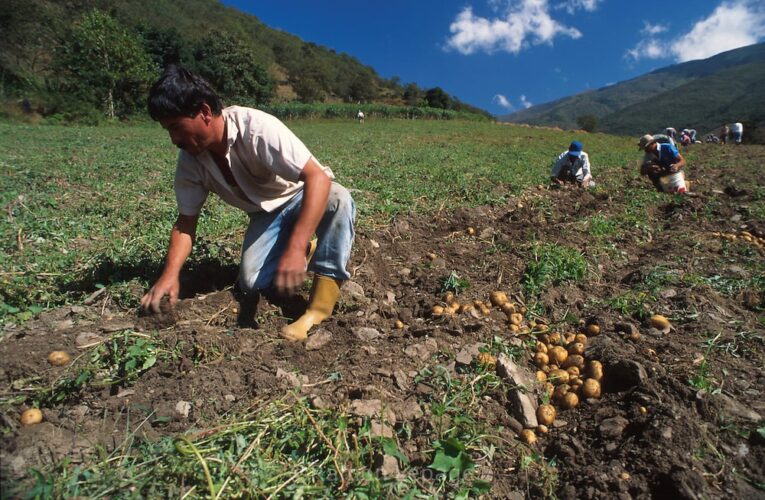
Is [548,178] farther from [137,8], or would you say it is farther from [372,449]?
[137,8]

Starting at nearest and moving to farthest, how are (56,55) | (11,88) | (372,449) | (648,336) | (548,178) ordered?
(372,449)
(648,336)
(548,178)
(11,88)
(56,55)

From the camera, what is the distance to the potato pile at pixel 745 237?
3.88 m

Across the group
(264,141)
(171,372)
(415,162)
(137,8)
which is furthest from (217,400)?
(137,8)

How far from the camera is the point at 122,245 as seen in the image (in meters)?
3.43

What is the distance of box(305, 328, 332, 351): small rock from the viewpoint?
2.24 meters

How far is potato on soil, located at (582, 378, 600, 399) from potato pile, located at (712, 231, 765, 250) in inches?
118

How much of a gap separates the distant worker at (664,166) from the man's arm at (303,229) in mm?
6526

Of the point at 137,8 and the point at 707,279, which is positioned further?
the point at 137,8

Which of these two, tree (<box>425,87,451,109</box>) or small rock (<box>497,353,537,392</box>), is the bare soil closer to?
small rock (<box>497,353,537,392</box>)

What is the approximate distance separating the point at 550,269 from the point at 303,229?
194 centimetres

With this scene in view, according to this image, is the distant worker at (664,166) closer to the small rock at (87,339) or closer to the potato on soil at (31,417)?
the small rock at (87,339)

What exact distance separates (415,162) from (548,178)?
10.0 feet

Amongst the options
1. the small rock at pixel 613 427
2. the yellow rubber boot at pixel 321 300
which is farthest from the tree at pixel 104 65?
the small rock at pixel 613 427

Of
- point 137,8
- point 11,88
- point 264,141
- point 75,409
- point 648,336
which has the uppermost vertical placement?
point 137,8
